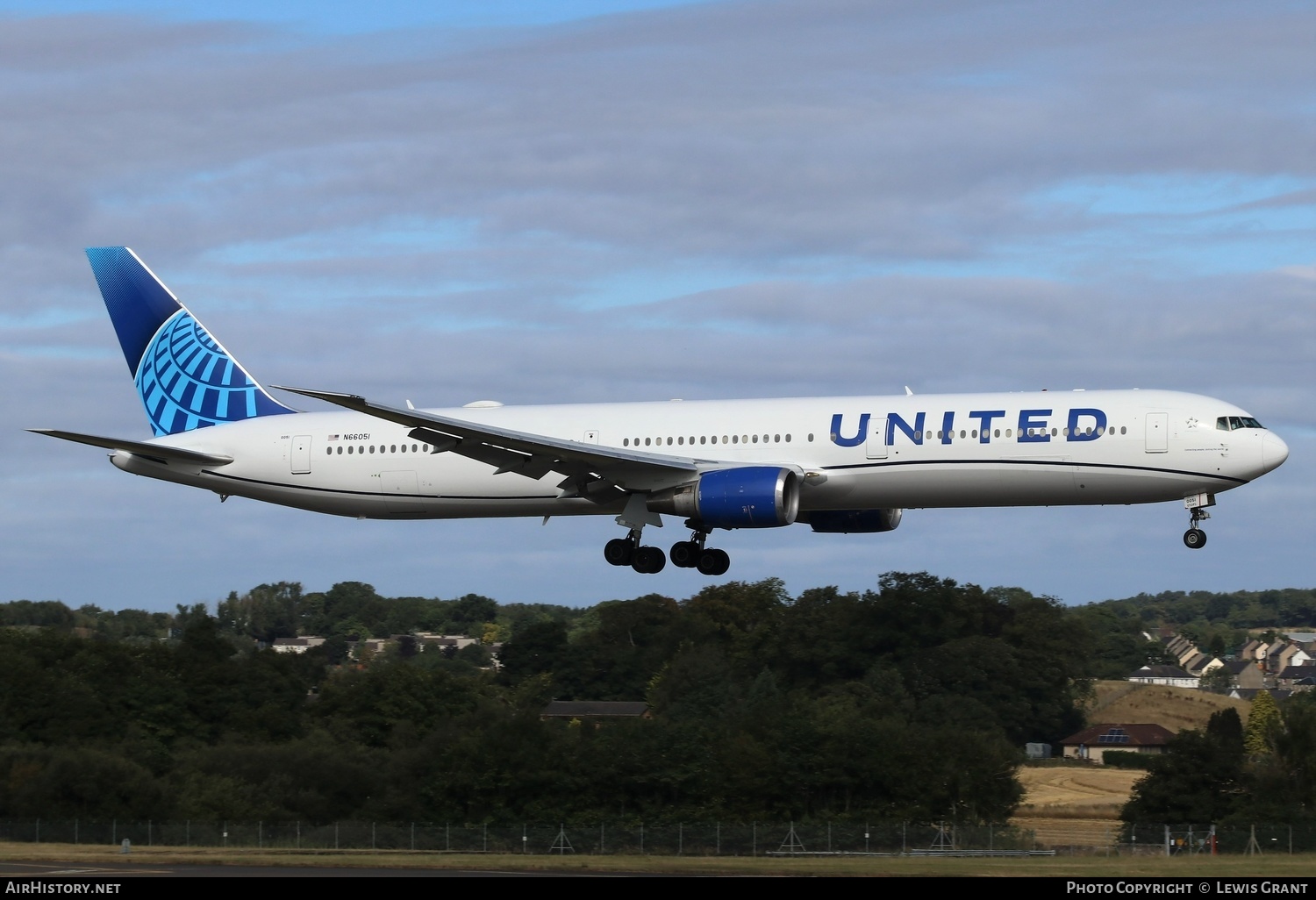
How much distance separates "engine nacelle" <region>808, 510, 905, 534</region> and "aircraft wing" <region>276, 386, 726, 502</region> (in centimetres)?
510

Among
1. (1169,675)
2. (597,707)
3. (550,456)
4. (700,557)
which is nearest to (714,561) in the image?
(700,557)

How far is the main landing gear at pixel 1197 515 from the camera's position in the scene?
4534cm

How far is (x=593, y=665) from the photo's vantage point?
392 feet

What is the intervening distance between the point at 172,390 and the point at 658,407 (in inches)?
677

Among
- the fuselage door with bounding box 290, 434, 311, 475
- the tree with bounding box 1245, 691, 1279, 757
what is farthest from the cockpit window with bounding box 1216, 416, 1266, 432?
the tree with bounding box 1245, 691, 1279, 757

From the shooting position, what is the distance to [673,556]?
51719 millimetres

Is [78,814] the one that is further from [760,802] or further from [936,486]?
[936,486]

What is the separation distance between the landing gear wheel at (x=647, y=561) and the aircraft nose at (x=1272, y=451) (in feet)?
56.1

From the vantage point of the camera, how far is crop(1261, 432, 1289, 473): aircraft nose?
4450cm

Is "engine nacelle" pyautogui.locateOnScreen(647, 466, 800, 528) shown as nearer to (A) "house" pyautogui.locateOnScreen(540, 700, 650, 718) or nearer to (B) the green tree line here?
(B) the green tree line

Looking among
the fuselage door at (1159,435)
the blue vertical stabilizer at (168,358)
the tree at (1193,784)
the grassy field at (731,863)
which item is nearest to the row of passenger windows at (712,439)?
the fuselage door at (1159,435)

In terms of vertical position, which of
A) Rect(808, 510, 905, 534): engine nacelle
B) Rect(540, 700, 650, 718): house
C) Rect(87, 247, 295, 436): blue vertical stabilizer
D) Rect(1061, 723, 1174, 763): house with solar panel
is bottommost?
Rect(1061, 723, 1174, 763): house with solar panel

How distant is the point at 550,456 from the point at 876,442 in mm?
8707

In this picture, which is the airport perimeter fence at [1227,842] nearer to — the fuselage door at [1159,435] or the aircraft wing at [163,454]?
the fuselage door at [1159,435]
